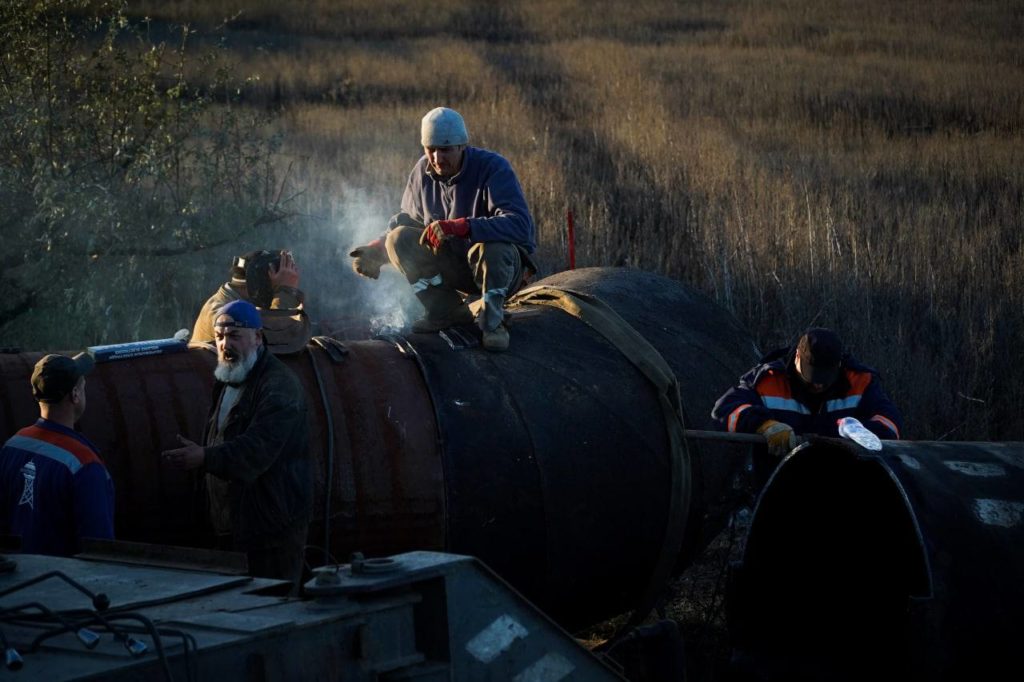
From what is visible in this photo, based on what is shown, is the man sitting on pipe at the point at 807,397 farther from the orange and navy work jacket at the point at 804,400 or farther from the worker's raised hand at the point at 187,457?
the worker's raised hand at the point at 187,457

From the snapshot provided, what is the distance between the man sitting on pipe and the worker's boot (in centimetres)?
144

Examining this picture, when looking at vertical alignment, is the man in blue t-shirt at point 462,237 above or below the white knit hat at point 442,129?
below

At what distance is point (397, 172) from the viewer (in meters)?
17.0

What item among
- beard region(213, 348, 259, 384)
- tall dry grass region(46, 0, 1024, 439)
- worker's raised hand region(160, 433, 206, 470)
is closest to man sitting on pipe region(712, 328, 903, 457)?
beard region(213, 348, 259, 384)

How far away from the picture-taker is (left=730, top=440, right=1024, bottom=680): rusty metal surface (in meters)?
6.05

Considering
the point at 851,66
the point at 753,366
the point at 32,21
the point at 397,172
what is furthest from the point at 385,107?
the point at 753,366

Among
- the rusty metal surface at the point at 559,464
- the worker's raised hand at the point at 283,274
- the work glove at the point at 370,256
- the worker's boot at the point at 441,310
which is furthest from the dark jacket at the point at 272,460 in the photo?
the work glove at the point at 370,256

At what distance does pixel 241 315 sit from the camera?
6.16 meters

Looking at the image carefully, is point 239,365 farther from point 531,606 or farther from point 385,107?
point 385,107

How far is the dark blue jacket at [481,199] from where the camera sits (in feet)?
25.0

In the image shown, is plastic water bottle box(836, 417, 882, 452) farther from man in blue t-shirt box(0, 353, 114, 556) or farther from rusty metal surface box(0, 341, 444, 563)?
man in blue t-shirt box(0, 353, 114, 556)

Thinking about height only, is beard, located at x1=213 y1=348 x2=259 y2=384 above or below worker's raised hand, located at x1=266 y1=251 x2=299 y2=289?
below

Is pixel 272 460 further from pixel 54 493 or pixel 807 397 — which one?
pixel 807 397

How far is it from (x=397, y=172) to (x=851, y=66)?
639 centimetres
